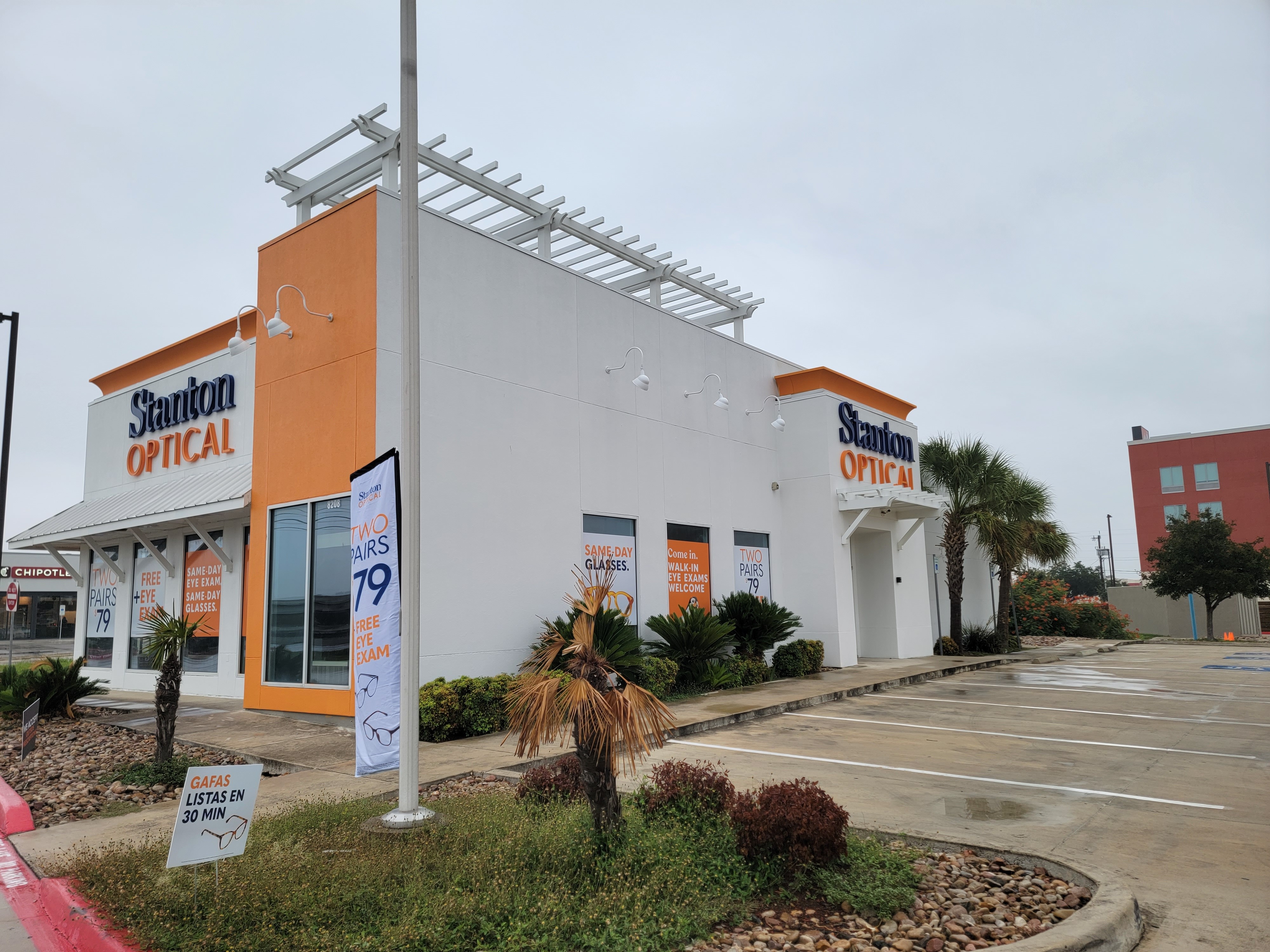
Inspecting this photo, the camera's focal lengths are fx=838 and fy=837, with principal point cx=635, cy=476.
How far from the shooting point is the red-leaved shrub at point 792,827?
4969 mm

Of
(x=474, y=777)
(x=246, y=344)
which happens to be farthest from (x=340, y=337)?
(x=474, y=777)

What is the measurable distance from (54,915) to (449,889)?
2.63 m

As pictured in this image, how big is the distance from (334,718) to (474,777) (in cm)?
415

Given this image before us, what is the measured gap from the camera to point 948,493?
2434cm

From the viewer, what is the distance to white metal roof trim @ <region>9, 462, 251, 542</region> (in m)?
14.2

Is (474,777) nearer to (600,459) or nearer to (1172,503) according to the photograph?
(600,459)

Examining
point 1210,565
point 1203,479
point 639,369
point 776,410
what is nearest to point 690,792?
point 639,369

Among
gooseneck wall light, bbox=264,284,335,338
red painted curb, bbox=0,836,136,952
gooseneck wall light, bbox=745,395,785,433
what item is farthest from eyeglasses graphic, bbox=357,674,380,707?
gooseneck wall light, bbox=745,395,785,433

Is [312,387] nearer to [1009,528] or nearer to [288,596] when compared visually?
[288,596]

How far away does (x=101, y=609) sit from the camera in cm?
1875

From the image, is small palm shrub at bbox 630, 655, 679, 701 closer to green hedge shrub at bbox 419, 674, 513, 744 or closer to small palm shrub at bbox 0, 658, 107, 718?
green hedge shrub at bbox 419, 674, 513, 744

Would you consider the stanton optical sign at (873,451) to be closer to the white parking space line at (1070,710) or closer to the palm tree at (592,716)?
the white parking space line at (1070,710)

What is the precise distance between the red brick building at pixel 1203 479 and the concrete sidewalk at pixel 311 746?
52269mm

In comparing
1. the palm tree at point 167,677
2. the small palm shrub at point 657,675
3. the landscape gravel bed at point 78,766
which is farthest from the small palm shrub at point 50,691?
the small palm shrub at point 657,675
